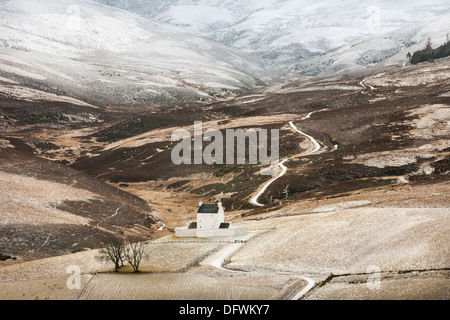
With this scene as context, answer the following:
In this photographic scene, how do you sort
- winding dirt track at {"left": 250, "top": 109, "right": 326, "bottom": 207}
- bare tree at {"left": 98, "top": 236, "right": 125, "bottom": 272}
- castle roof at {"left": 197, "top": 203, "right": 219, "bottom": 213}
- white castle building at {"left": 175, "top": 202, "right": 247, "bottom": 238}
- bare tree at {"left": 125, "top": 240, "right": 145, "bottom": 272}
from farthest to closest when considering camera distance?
winding dirt track at {"left": 250, "top": 109, "right": 326, "bottom": 207} < castle roof at {"left": 197, "top": 203, "right": 219, "bottom": 213} < white castle building at {"left": 175, "top": 202, "right": 247, "bottom": 238} < bare tree at {"left": 98, "top": 236, "right": 125, "bottom": 272} < bare tree at {"left": 125, "top": 240, "right": 145, "bottom": 272}

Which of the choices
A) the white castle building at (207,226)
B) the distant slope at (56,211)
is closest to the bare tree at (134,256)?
the distant slope at (56,211)

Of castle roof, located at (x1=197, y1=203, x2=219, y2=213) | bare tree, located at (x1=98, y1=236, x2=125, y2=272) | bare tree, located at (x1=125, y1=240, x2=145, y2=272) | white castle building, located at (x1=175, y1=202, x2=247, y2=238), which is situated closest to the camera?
bare tree, located at (x1=125, y1=240, x2=145, y2=272)

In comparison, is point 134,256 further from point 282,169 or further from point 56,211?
point 282,169

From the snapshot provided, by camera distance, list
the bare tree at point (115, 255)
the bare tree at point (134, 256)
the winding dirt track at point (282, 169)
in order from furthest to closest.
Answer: the winding dirt track at point (282, 169) → the bare tree at point (115, 255) → the bare tree at point (134, 256)

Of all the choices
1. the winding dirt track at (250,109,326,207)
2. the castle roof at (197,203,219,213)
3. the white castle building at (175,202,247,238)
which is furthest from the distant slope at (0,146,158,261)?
the winding dirt track at (250,109,326,207)

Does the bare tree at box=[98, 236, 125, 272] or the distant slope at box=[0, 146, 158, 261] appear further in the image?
the distant slope at box=[0, 146, 158, 261]

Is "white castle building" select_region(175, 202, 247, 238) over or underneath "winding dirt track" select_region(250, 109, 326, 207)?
underneath

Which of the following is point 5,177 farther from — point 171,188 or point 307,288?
point 307,288

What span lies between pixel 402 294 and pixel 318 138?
103079 millimetres

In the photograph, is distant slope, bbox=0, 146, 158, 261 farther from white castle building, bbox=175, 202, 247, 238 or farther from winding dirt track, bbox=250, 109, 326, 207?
winding dirt track, bbox=250, 109, 326, 207

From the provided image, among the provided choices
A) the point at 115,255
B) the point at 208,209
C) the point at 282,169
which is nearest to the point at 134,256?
the point at 115,255

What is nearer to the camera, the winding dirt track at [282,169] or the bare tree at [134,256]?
the bare tree at [134,256]

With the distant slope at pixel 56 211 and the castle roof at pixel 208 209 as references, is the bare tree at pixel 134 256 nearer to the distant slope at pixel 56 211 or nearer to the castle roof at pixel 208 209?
the distant slope at pixel 56 211

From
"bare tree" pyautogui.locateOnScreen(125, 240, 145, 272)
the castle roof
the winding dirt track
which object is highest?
the winding dirt track
